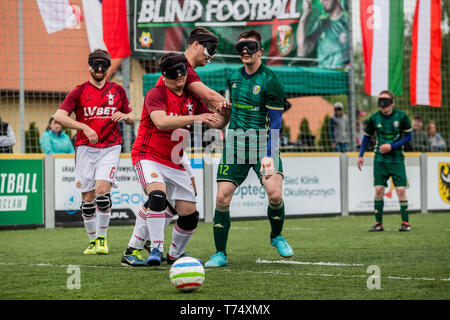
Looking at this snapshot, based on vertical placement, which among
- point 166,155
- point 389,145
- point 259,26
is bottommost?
point 166,155

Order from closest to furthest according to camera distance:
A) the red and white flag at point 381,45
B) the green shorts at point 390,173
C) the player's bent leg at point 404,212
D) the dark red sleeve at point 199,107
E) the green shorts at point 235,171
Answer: the dark red sleeve at point 199,107, the green shorts at point 235,171, the player's bent leg at point 404,212, the green shorts at point 390,173, the red and white flag at point 381,45

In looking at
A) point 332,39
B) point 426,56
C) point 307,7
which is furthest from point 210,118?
point 426,56

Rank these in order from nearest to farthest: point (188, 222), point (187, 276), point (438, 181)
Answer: point (187, 276) < point (188, 222) < point (438, 181)

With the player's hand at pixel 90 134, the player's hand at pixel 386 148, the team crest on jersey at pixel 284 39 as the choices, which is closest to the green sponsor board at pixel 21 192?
the player's hand at pixel 90 134

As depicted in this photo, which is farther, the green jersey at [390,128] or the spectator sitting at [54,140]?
the spectator sitting at [54,140]

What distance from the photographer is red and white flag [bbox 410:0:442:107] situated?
16859 mm

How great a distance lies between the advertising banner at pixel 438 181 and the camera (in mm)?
16688

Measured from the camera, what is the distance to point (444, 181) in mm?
16859

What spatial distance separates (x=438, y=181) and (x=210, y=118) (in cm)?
1132

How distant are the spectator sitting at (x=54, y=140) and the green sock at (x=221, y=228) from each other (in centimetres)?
715

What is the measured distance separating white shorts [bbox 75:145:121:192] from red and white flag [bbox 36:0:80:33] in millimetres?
5199

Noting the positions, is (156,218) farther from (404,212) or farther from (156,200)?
(404,212)

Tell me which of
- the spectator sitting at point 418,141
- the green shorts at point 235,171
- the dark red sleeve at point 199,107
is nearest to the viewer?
the dark red sleeve at point 199,107

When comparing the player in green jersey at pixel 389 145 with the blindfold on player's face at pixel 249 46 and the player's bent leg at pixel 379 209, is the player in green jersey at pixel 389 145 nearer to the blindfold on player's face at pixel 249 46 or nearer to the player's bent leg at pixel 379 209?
the player's bent leg at pixel 379 209
